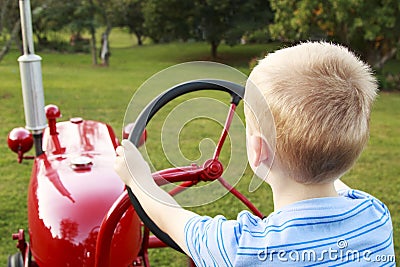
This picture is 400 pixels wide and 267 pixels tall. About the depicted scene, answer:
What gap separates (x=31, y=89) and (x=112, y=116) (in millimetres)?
5147

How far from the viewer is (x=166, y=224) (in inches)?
44.3

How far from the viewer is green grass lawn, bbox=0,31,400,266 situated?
3.93 meters

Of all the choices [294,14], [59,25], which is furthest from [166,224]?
[59,25]

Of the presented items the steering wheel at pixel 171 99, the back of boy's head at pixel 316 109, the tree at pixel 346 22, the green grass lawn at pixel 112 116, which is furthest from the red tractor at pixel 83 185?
the tree at pixel 346 22

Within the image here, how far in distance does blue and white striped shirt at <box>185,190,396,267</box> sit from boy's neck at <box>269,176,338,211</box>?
2 centimetres

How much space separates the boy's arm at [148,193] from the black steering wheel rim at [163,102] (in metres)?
0.03

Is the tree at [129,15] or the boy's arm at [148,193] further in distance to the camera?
the tree at [129,15]

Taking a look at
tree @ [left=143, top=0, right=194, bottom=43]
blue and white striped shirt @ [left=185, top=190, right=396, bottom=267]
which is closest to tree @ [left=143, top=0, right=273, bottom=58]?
tree @ [left=143, top=0, right=194, bottom=43]

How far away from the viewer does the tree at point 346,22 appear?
1138 cm

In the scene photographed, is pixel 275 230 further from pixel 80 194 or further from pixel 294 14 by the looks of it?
pixel 294 14

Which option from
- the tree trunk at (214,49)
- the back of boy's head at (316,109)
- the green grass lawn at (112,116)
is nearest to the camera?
the back of boy's head at (316,109)

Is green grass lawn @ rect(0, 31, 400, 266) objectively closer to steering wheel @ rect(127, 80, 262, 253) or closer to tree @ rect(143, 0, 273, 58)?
steering wheel @ rect(127, 80, 262, 253)

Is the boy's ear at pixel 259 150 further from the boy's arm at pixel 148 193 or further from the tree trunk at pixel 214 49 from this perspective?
the tree trunk at pixel 214 49

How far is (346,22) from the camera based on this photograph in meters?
11.8
